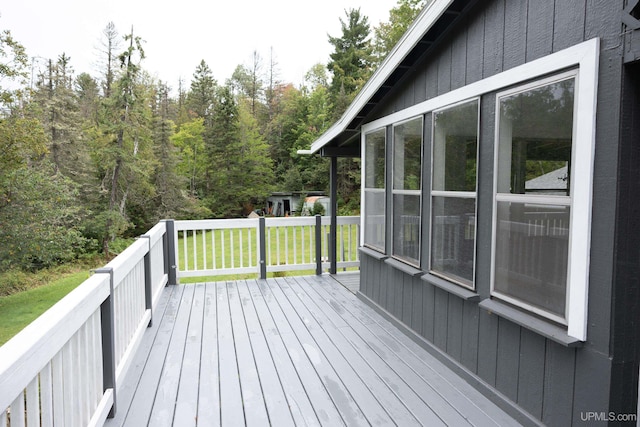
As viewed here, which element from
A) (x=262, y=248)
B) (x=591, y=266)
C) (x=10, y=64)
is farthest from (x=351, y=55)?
(x=591, y=266)

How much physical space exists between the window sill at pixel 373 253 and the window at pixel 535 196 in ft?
6.22

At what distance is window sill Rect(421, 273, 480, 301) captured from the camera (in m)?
2.96

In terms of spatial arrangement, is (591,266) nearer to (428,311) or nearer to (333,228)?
(428,311)

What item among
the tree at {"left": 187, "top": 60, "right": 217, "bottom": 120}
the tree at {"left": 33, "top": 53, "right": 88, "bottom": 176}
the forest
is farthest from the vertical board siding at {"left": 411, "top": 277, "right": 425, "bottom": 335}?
the tree at {"left": 187, "top": 60, "right": 217, "bottom": 120}

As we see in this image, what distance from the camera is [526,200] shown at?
2451mm

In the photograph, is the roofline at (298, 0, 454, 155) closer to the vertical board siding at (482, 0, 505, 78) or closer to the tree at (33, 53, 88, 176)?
the vertical board siding at (482, 0, 505, 78)

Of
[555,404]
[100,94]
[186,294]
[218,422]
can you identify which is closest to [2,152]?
[186,294]

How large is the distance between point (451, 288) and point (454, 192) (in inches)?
30.1

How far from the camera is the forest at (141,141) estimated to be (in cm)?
1213

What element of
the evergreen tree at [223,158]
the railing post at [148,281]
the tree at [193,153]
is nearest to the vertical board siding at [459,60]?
the railing post at [148,281]

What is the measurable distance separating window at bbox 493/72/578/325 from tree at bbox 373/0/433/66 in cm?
1460

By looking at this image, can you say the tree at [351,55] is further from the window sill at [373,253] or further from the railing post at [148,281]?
the railing post at [148,281]

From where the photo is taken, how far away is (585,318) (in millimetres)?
2033

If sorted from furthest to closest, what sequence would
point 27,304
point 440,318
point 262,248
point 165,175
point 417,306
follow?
point 165,175 < point 27,304 < point 262,248 < point 417,306 < point 440,318
